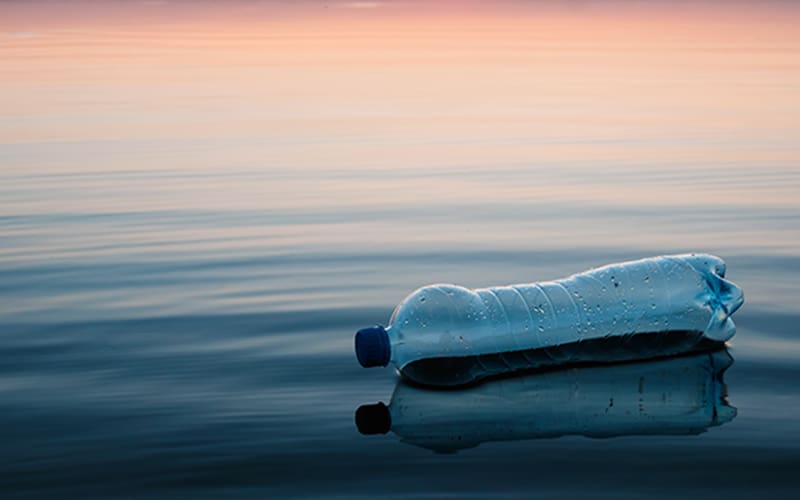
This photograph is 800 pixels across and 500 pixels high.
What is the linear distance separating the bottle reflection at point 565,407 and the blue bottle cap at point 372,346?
0.42 feet

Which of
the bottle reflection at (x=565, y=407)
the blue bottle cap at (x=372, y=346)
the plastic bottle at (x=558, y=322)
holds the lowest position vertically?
the bottle reflection at (x=565, y=407)

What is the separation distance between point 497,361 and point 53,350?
1.54 meters

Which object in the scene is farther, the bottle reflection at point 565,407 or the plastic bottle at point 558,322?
the plastic bottle at point 558,322

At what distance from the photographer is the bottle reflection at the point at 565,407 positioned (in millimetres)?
Result: 4035

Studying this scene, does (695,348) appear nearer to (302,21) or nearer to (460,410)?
(460,410)

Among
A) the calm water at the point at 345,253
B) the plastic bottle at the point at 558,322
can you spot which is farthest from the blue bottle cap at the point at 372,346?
the calm water at the point at 345,253

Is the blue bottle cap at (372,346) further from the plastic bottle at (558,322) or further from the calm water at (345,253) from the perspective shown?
the calm water at (345,253)

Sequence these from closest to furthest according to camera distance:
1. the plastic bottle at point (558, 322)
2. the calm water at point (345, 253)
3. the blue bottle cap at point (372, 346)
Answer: the calm water at point (345, 253)
the blue bottle cap at point (372, 346)
the plastic bottle at point (558, 322)

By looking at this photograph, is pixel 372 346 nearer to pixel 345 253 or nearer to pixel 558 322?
pixel 558 322

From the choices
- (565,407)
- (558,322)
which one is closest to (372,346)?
(565,407)

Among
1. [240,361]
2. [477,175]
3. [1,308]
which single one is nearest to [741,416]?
[240,361]

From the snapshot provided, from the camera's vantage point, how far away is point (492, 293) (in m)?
5.01

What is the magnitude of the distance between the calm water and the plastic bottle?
14 cm

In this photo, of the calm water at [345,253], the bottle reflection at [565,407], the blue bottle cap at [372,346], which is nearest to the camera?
the calm water at [345,253]
